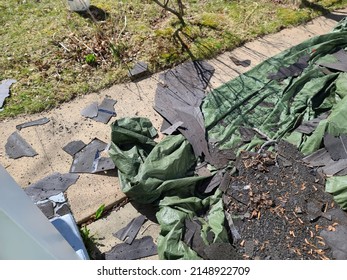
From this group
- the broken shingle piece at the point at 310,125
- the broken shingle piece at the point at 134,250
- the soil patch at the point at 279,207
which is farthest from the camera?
the broken shingle piece at the point at 310,125

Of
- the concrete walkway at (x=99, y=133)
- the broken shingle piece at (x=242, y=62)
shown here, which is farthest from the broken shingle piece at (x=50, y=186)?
the broken shingle piece at (x=242, y=62)

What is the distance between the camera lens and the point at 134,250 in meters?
4.01

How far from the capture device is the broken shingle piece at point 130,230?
13.4 feet

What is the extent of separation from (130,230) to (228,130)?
1736 millimetres

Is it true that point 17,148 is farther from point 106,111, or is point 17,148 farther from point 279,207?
point 279,207

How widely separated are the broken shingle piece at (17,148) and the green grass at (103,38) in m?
0.47

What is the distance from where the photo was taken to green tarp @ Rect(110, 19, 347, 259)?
3.99 meters

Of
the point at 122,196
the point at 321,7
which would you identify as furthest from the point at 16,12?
the point at 321,7

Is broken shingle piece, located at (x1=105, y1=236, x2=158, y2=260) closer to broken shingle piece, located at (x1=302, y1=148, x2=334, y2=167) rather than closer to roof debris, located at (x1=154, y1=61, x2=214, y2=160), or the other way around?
roof debris, located at (x1=154, y1=61, x2=214, y2=160)

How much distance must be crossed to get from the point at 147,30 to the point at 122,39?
47 cm

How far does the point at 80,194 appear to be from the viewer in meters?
4.49

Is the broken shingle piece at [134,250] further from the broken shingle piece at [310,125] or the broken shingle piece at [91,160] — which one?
the broken shingle piece at [310,125]
